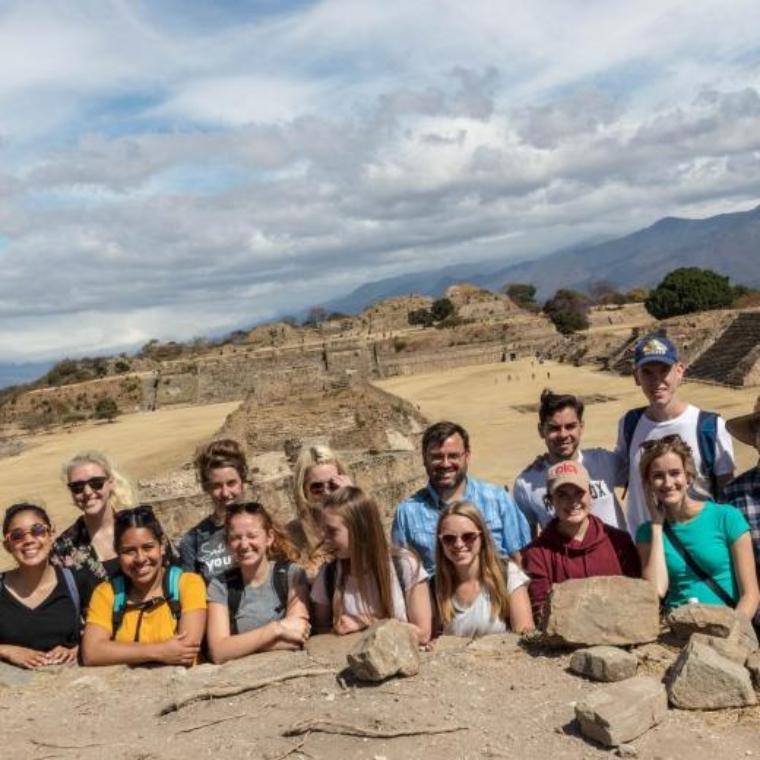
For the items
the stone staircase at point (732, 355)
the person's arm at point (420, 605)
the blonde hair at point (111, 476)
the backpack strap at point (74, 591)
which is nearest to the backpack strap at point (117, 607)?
the backpack strap at point (74, 591)

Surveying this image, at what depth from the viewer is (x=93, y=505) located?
5.11 m

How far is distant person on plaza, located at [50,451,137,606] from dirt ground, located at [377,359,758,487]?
13951mm

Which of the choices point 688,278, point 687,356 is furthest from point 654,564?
point 688,278

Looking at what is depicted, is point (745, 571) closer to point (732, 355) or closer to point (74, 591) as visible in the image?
point (74, 591)

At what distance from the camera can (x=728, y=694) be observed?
11.6 ft

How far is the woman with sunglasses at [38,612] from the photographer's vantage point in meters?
4.54

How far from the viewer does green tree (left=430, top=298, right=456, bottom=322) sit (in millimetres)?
74375

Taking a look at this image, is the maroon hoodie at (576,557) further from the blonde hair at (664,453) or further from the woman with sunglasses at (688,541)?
the blonde hair at (664,453)

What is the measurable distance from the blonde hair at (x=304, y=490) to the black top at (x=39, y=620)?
4.56 feet

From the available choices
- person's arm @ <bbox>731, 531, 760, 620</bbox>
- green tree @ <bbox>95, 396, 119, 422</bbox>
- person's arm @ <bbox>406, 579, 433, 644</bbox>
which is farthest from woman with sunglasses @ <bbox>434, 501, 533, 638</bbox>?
green tree @ <bbox>95, 396, 119, 422</bbox>

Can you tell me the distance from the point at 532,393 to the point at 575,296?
4213cm

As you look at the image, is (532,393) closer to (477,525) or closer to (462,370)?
(462,370)

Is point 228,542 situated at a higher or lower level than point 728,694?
higher

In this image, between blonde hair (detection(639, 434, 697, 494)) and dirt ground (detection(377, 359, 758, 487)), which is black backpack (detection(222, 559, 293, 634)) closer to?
blonde hair (detection(639, 434, 697, 494))
